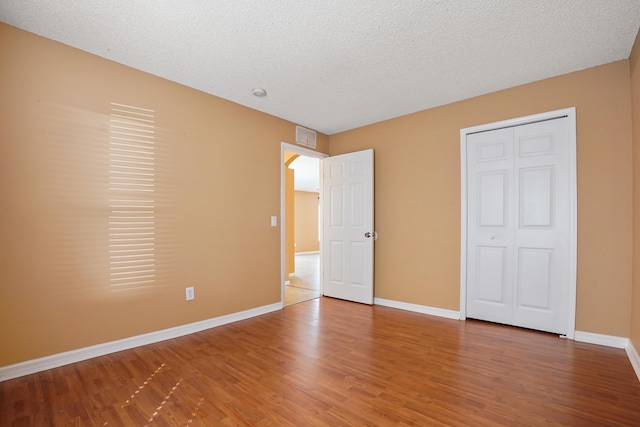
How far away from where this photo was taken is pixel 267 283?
3.87 m

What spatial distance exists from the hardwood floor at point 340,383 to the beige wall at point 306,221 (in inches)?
312

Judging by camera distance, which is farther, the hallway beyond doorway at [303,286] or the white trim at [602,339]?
the hallway beyond doorway at [303,286]

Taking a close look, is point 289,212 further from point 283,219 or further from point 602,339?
point 602,339

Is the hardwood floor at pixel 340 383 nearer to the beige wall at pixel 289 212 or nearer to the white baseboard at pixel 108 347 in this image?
the white baseboard at pixel 108 347

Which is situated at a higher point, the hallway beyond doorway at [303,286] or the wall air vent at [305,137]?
the wall air vent at [305,137]

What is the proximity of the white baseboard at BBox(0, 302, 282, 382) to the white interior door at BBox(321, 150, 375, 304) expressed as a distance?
4.73 feet

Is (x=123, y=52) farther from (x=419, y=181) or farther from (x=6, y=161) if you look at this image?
(x=419, y=181)

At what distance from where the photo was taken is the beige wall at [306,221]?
11.0 metres

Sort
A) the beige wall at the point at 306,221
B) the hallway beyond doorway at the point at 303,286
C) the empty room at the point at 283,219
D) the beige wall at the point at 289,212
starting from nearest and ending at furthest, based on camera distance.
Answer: the empty room at the point at 283,219
the hallway beyond doorway at the point at 303,286
the beige wall at the point at 289,212
the beige wall at the point at 306,221

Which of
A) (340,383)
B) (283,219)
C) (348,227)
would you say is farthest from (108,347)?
(348,227)

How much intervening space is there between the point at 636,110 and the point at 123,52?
4.25 metres

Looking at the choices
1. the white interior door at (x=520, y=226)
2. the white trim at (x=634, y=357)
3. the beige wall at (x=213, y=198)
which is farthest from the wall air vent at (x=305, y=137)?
the white trim at (x=634, y=357)

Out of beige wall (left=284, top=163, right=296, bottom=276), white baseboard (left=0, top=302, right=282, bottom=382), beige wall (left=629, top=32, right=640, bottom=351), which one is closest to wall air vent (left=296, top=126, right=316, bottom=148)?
beige wall (left=284, top=163, right=296, bottom=276)

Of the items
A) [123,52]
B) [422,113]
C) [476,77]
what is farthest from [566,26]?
[123,52]
